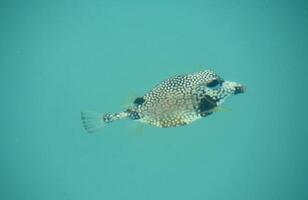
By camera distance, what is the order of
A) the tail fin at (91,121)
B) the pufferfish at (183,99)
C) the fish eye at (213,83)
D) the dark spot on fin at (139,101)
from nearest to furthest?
the pufferfish at (183,99), the fish eye at (213,83), the dark spot on fin at (139,101), the tail fin at (91,121)

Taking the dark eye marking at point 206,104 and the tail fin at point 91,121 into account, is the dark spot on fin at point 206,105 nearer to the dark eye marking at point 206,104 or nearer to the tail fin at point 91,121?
the dark eye marking at point 206,104

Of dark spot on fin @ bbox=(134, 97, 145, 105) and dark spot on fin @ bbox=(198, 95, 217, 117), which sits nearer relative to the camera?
dark spot on fin @ bbox=(198, 95, 217, 117)

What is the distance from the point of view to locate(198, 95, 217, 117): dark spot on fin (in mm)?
4105

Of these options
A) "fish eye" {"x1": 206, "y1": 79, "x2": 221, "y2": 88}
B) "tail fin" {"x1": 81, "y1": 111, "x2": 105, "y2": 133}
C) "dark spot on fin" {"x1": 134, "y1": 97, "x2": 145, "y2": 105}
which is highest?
"fish eye" {"x1": 206, "y1": 79, "x2": 221, "y2": 88}

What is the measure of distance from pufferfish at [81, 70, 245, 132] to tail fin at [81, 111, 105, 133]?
584 mm

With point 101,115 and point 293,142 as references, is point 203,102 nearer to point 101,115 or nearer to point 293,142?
point 101,115

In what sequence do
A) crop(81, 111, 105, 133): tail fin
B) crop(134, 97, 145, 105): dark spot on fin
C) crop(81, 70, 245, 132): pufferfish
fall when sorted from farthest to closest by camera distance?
1. crop(81, 111, 105, 133): tail fin
2. crop(134, 97, 145, 105): dark spot on fin
3. crop(81, 70, 245, 132): pufferfish

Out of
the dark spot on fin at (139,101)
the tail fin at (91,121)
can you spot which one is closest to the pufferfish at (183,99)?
the dark spot on fin at (139,101)

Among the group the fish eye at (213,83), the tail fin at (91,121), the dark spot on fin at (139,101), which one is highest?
the fish eye at (213,83)

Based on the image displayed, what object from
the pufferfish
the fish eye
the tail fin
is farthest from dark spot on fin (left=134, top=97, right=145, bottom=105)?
the fish eye

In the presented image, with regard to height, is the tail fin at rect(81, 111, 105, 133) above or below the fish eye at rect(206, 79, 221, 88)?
below

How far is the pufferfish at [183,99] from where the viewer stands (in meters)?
4.10

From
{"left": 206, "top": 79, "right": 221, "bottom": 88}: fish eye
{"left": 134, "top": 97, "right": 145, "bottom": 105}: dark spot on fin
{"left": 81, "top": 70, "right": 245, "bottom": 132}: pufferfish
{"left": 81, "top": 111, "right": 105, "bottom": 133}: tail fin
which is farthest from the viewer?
{"left": 81, "top": 111, "right": 105, "bottom": 133}: tail fin

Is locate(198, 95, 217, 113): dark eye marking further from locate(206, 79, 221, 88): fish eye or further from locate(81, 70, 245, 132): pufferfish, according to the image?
locate(206, 79, 221, 88): fish eye
